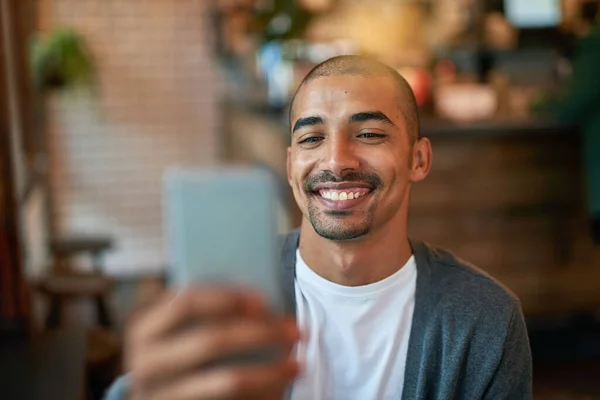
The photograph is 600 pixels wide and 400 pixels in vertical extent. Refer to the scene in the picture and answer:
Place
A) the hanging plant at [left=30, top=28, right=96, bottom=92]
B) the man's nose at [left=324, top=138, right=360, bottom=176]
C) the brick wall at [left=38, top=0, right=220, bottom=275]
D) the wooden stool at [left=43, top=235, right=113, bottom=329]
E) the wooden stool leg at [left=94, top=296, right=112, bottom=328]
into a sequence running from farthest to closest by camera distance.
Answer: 1. the brick wall at [left=38, top=0, right=220, bottom=275]
2. the hanging plant at [left=30, top=28, right=96, bottom=92]
3. the wooden stool leg at [left=94, top=296, right=112, bottom=328]
4. the wooden stool at [left=43, top=235, right=113, bottom=329]
5. the man's nose at [left=324, top=138, right=360, bottom=176]

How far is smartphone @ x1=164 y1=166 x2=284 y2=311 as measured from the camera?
523mm

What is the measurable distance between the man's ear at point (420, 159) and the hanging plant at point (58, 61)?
12.7 feet

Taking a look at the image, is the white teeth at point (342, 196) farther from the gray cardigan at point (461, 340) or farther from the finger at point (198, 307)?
the finger at point (198, 307)

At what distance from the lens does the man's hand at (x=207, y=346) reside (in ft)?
1.60

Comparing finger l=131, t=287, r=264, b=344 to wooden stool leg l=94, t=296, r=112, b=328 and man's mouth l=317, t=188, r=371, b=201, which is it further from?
wooden stool leg l=94, t=296, r=112, b=328

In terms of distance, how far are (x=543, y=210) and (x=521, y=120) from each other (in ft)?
1.28

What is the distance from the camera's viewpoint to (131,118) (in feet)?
16.7

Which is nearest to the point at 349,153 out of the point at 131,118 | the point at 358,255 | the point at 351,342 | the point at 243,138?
the point at 358,255

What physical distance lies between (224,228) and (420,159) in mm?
403

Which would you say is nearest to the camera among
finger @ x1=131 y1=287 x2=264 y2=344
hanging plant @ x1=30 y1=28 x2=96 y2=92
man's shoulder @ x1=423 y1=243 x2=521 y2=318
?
finger @ x1=131 y1=287 x2=264 y2=344

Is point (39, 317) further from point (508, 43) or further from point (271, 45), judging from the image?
point (508, 43)

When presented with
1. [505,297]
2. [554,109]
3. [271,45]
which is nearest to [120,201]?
[271,45]

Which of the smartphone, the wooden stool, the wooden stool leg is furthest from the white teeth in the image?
the wooden stool leg

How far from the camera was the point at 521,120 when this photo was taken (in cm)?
319
